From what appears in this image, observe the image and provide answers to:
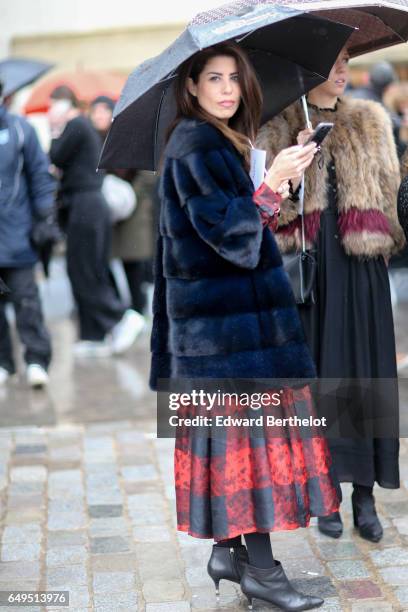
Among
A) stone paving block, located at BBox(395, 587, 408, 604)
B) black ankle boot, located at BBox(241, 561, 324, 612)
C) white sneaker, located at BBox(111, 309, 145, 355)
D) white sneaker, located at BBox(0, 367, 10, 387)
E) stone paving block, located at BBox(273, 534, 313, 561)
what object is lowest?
white sneaker, located at BBox(111, 309, 145, 355)

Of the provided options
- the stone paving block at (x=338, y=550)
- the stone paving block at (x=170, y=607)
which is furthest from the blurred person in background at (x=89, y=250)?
the stone paving block at (x=170, y=607)

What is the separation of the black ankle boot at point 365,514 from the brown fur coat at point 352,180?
957 millimetres

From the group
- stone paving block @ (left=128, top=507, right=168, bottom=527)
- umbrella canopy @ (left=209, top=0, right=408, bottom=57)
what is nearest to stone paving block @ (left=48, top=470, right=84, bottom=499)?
stone paving block @ (left=128, top=507, right=168, bottom=527)

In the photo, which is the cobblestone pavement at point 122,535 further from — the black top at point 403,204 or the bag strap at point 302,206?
the black top at point 403,204

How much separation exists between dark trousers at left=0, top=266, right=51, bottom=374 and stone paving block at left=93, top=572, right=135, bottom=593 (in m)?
3.22

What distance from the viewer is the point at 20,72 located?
8.27 metres

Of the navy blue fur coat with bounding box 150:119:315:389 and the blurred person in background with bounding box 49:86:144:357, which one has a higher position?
the navy blue fur coat with bounding box 150:119:315:389

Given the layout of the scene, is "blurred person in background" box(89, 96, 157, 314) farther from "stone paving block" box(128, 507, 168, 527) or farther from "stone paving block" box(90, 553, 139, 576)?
"stone paving block" box(90, 553, 139, 576)

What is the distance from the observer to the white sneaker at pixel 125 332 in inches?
326

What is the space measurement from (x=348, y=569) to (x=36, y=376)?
348 centimetres

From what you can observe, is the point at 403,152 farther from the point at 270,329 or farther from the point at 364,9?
the point at 270,329

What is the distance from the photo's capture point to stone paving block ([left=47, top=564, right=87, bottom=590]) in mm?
4012

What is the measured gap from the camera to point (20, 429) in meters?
6.12

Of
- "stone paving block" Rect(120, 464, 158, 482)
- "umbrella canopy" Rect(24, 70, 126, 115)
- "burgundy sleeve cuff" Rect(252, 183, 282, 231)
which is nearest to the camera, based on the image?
"burgundy sleeve cuff" Rect(252, 183, 282, 231)
